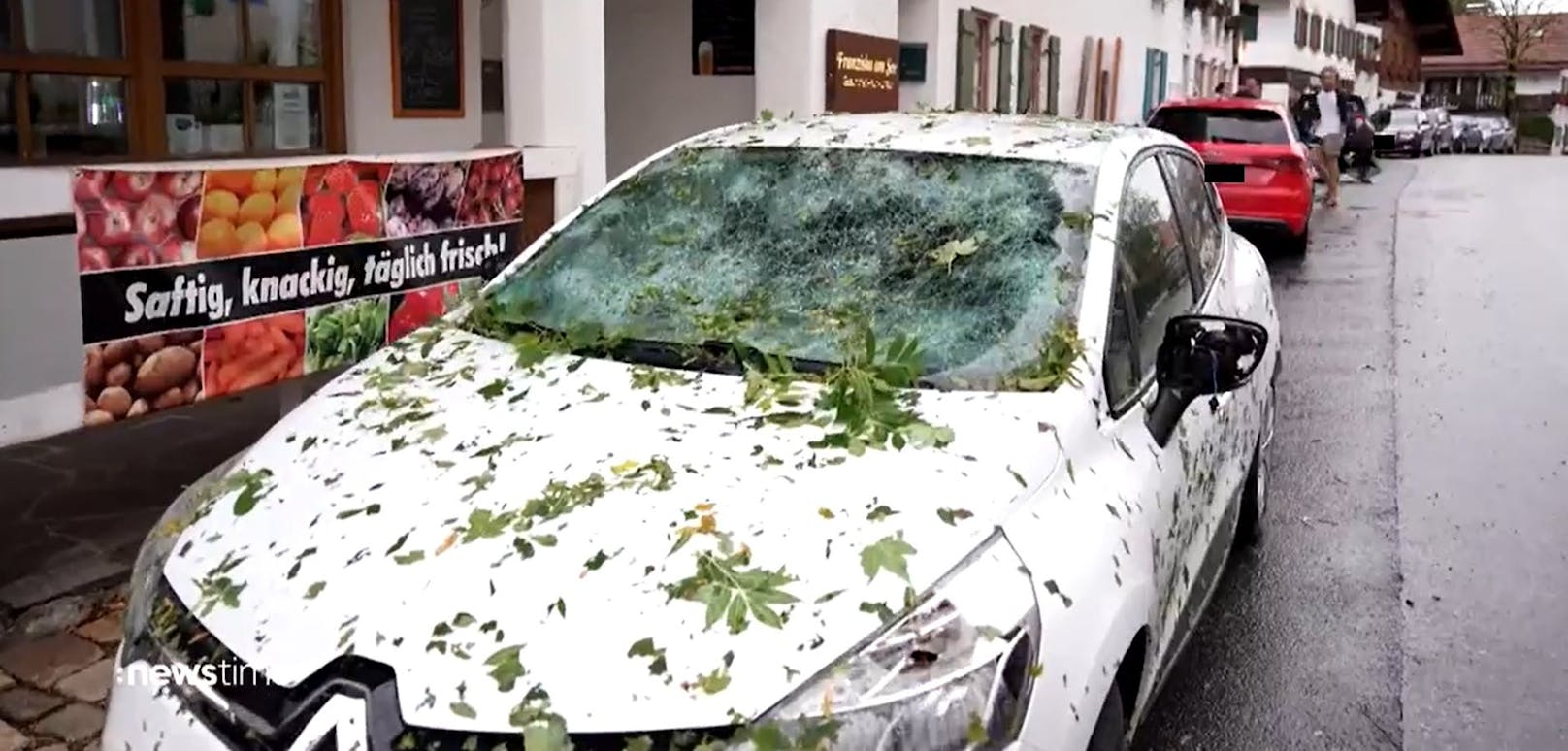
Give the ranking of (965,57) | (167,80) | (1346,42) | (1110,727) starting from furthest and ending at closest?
(1346,42) → (965,57) → (167,80) → (1110,727)

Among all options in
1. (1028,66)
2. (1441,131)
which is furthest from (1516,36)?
(1028,66)

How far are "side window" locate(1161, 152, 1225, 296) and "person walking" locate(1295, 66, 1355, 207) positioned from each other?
51.1 ft

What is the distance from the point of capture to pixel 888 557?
2.48 metres

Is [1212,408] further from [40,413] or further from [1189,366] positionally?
[40,413]

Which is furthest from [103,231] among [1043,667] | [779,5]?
[779,5]

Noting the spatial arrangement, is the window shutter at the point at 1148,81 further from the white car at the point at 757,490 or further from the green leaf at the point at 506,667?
the green leaf at the point at 506,667

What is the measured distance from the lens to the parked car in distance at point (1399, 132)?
126 feet

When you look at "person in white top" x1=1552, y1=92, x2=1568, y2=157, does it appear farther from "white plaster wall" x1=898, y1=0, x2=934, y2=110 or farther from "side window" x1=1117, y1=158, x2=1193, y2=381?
"side window" x1=1117, y1=158, x2=1193, y2=381

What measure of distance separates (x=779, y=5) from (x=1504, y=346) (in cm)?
548

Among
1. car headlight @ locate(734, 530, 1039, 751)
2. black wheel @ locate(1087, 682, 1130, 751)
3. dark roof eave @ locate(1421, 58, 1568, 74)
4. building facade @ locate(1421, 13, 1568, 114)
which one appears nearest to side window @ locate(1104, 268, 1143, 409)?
black wheel @ locate(1087, 682, 1130, 751)

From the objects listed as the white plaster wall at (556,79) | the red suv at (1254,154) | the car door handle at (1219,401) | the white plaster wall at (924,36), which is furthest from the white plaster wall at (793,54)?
the car door handle at (1219,401)

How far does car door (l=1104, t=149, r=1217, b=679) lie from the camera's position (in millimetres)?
3250

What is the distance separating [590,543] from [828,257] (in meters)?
1.38

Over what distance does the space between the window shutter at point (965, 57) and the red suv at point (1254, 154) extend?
6.02 ft
